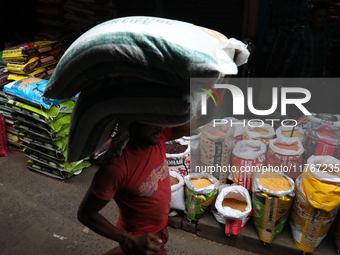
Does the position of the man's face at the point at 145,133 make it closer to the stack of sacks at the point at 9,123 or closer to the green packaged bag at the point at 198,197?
the green packaged bag at the point at 198,197

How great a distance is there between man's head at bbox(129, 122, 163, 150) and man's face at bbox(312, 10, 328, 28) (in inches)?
137

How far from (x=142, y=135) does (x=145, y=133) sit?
0.07 feet

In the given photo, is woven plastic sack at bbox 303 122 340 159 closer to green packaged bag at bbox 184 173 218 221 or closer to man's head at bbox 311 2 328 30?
green packaged bag at bbox 184 173 218 221

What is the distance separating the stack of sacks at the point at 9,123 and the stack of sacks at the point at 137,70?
3336mm

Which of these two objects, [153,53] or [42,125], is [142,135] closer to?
[153,53]

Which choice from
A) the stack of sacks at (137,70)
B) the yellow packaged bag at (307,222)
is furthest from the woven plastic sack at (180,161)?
the stack of sacks at (137,70)

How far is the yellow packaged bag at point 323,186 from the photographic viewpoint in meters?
2.49

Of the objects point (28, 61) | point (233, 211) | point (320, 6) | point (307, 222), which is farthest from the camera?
point (28, 61)

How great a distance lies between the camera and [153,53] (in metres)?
1.20

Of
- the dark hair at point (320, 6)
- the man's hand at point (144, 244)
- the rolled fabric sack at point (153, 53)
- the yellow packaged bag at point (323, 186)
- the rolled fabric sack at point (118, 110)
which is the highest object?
the rolled fabric sack at point (153, 53)

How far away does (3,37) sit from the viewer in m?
5.58

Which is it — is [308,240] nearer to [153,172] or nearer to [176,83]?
[153,172]

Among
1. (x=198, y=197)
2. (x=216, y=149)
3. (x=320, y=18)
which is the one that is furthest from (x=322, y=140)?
(x=320, y=18)

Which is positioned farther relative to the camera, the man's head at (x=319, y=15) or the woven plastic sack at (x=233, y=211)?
the man's head at (x=319, y=15)
